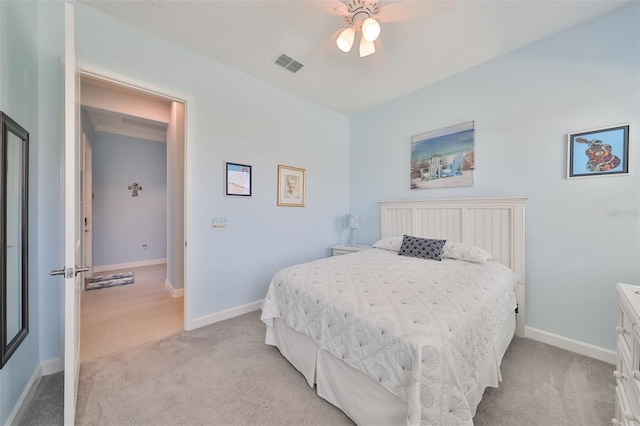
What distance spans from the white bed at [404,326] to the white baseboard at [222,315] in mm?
893

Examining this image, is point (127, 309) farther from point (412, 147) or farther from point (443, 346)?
point (412, 147)

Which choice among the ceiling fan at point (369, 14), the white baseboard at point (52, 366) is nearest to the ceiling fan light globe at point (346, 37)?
the ceiling fan at point (369, 14)

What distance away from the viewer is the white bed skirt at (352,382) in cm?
129

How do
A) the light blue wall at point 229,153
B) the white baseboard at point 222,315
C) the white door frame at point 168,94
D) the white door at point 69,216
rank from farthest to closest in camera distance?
the white baseboard at point 222,315 < the light blue wall at point 229,153 < the white door frame at point 168,94 < the white door at point 69,216

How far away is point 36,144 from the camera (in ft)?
5.87

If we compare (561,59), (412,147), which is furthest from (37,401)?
(561,59)

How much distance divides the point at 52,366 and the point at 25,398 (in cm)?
39

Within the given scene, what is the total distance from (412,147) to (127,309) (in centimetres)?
435

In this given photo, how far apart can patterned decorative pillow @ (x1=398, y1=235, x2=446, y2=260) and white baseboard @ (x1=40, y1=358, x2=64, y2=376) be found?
3.29 meters

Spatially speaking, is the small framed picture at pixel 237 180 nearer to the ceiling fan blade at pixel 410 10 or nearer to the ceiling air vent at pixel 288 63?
the ceiling air vent at pixel 288 63

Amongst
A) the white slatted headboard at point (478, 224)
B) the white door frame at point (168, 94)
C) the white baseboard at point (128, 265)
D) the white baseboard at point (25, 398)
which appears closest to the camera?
the white baseboard at point (25, 398)

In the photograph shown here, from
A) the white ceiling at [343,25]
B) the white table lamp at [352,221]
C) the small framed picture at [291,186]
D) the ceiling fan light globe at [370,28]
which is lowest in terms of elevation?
the white table lamp at [352,221]

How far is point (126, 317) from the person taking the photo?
2824 mm

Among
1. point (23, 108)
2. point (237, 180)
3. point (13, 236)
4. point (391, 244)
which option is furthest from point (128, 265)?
A: point (391, 244)
